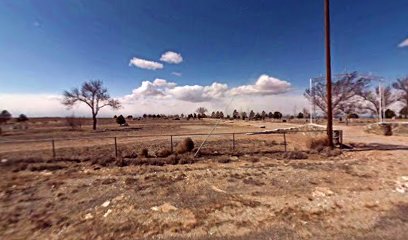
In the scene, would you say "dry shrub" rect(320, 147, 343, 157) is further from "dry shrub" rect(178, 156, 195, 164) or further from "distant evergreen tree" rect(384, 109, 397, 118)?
"distant evergreen tree" rect(384, 109, 397, 118)

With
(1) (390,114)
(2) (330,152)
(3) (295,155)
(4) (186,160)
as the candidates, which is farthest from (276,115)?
(4) (186,160)

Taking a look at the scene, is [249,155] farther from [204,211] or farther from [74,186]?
[74,186]

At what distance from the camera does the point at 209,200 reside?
5316mm

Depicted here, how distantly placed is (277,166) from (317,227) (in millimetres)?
4700

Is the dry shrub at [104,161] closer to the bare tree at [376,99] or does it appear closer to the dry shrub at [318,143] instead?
the dry shrub at [318,143]

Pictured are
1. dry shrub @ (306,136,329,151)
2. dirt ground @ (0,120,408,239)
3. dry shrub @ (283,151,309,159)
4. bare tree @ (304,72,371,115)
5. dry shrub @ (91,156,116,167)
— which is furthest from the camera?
bare tree @ (304,72,371,115)

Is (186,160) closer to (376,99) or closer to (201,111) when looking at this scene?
(376,99)

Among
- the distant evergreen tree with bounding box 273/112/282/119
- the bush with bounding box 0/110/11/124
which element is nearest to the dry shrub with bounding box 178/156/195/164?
the bush with bounding box 0/110/11/124

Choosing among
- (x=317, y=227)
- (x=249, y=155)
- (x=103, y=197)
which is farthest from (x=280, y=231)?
(x=249, y=155)

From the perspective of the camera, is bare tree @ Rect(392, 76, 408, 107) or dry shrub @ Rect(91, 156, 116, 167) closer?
dry shrub @ Rect(91, 156, 116, 167)

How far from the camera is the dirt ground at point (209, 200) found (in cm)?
392

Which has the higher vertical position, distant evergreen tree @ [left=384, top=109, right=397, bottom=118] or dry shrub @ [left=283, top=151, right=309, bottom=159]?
distant evergreen tree @ [left=384, top=109, right=397, bottom=118]

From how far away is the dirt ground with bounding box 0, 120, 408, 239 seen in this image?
12.9 ft

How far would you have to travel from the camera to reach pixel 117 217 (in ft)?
14.9
